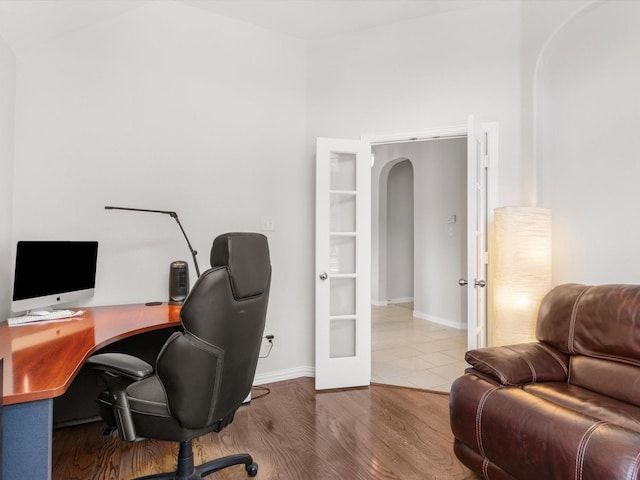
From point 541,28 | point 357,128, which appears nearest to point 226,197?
point 357,128

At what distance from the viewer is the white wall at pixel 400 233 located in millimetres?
6852

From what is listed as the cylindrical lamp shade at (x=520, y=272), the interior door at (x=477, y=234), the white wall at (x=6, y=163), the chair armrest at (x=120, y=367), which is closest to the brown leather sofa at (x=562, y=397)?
the cylindrical lamp shade at (x=520, y=272)

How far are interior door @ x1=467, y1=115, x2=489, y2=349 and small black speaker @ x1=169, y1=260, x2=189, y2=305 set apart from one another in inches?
76.9

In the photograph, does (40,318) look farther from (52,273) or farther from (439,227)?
(439,227)

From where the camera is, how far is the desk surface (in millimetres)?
1019

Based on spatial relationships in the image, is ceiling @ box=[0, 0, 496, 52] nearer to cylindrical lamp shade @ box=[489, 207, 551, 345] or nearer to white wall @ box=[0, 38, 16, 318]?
white wall @ box=[0, 38, 16, 318]

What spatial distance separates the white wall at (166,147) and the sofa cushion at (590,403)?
6.18 feet

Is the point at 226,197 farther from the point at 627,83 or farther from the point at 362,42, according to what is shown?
the point at 627,83

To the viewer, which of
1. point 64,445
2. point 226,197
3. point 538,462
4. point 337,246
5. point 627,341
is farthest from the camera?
point 337,246

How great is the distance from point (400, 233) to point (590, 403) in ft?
17.7

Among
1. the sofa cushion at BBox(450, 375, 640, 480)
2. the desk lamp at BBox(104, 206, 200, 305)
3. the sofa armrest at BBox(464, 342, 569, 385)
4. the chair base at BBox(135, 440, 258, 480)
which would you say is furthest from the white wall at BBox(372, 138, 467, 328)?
the chair base at BBox(135, 440, 258, 480)

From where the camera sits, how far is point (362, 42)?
315cm

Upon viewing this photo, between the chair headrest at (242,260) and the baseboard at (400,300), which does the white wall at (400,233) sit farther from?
the chair headrest at (242,260)

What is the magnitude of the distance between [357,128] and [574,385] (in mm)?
2348
